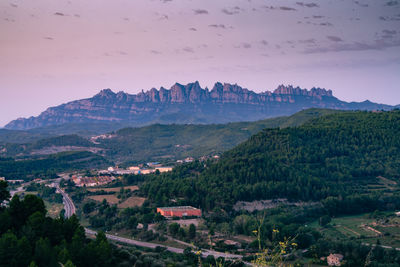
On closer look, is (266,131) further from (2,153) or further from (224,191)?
(2,153)

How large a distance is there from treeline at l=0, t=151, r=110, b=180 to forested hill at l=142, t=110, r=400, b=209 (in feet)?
154

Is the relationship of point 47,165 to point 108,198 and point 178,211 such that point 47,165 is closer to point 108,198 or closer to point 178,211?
point 108,198

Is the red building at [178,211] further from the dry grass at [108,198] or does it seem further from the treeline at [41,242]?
the treeline at [41,242]

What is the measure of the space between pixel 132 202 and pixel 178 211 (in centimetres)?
1304

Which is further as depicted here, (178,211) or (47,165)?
(47,165)

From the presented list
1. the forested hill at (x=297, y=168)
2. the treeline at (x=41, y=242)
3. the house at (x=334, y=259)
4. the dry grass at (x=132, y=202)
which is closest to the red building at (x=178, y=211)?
the forested hill at (x=297, y=168)

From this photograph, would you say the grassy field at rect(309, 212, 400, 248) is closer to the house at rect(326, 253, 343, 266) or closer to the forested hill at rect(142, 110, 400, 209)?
the house at rect(326, 253, 343, 266)

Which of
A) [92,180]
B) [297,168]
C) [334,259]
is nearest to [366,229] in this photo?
[334,259]

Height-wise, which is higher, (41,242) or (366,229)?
(41,242)

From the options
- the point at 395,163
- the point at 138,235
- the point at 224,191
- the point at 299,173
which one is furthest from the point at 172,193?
the point at 395,163

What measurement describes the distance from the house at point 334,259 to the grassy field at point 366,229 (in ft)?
25.7

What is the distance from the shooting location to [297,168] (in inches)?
3258

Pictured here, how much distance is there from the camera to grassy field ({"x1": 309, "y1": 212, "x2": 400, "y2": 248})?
5234 cm

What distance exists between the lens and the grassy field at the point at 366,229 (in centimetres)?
5234
